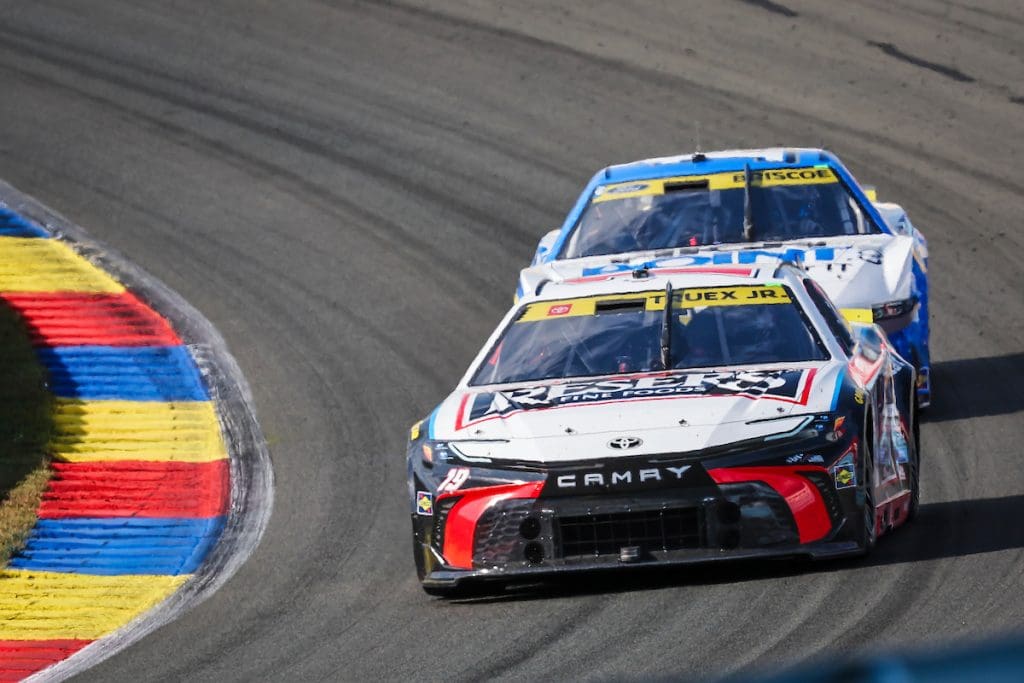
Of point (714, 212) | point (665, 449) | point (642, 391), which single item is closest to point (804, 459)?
point (665, 449)

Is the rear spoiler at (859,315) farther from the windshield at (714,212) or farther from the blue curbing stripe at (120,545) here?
the blue curbing stripe at (120,545)

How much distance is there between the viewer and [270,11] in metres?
19.7

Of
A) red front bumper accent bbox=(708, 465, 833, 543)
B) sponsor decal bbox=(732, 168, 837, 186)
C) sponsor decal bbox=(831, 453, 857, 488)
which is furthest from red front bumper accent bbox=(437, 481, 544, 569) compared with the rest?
sponsor decal bbox=(732, 168, 837, 186)

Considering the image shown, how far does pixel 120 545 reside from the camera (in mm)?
8492

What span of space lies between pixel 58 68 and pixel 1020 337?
10.8 metres

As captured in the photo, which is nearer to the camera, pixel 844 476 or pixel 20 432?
pixel 844 476

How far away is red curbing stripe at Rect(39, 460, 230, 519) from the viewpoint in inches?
355

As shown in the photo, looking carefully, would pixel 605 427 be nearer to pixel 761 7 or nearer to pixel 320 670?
pixel 320 670

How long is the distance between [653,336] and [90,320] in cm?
601

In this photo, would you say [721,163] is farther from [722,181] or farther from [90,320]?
[90,320]

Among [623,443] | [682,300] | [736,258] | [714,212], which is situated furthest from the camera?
[714,212]

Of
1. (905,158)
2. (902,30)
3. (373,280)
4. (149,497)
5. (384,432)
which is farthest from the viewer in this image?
(902,30)

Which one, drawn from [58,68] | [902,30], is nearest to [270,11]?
[58,68]

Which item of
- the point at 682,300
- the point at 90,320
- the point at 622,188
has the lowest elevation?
the point at 90,320
